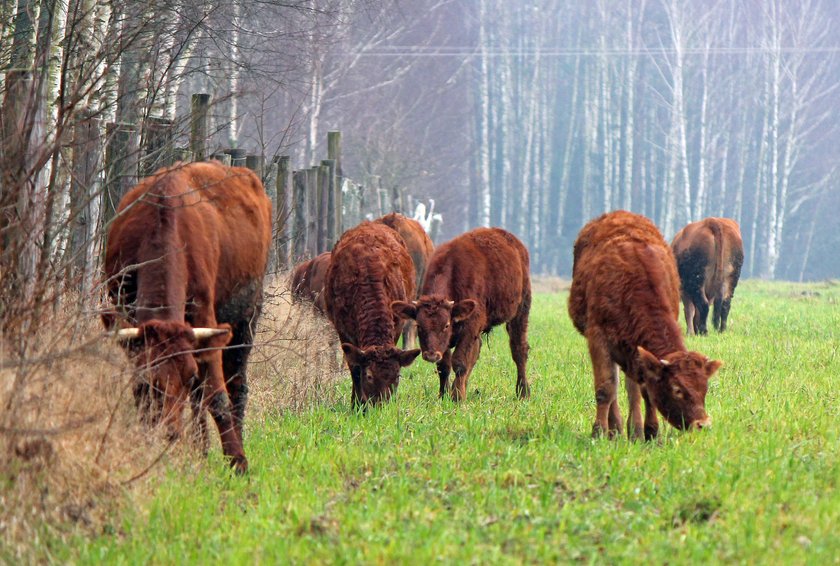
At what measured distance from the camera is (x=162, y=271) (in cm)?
630

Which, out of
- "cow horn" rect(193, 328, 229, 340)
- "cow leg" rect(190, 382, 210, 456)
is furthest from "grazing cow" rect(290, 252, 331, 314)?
"cow horn" rect(193, 328, 229, 340)

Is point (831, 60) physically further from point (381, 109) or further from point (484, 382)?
point (484, 382)

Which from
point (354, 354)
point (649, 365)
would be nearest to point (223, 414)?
point (649, 365)

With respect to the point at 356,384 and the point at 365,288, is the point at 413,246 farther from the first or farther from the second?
the point at 356,384

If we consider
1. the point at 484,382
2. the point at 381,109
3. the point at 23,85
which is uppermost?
the point at 381,109

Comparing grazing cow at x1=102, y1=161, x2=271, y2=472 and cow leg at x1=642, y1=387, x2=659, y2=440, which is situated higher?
grazing cow at x1=102, y1=161, x2=271, y2=472

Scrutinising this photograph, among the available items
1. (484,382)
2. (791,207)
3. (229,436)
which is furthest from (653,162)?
(229,436)

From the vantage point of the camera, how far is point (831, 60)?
216 ft

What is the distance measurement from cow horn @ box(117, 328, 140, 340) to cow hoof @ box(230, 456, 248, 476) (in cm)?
111

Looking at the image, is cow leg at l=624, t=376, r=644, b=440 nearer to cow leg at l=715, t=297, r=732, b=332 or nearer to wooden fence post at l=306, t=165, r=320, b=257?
wooden fence post at l=306, t=165, r=320, b=257

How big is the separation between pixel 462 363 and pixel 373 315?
40.9 inches

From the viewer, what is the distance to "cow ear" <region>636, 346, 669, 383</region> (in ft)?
23.6

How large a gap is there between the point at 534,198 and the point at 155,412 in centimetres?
5307

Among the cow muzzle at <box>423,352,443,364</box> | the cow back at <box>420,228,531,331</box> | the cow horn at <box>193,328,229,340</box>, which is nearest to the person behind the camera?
the cow horn at <box>193,328,229,340</box>
